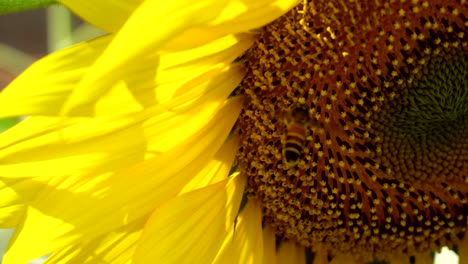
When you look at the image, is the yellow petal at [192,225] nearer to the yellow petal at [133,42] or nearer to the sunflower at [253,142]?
the sunflower at [253,142]

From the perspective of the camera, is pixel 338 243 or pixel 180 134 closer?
pixel 180 134

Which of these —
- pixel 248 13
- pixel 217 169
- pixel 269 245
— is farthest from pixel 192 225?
pixel 248 13

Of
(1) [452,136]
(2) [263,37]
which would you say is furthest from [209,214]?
(1) [452,136]

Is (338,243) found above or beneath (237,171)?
beneath

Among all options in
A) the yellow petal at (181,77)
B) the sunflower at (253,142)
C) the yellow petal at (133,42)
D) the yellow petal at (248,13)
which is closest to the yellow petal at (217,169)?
the sunflower at (253,142)

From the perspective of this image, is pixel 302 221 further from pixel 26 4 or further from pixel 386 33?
pixel 26 4

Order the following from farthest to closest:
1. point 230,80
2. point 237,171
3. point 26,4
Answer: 1. point 237,171
2. point 230,80
3. point 26,4

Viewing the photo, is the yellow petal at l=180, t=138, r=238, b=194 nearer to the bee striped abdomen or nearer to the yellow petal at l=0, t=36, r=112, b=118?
the bee striped abdomen
